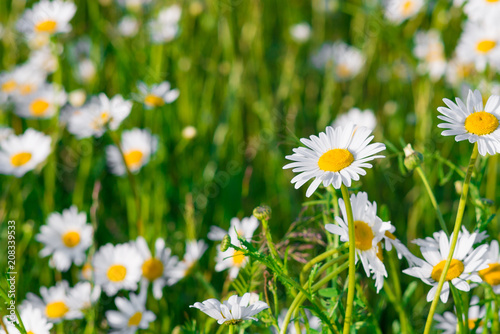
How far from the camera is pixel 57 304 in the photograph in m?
0.98

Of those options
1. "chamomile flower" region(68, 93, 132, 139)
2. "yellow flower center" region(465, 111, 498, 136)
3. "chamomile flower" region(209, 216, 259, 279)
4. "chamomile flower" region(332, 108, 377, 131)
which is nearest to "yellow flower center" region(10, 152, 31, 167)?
"chamomile flower" region(68, 93, 132, 139)

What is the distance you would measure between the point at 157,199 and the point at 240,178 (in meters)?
0.27

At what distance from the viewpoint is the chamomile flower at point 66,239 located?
1120 mm

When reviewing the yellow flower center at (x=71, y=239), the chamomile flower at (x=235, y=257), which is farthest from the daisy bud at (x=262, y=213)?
the yellow flower center at (x=71, y=239)

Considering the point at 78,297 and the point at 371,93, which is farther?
the point at 371,93

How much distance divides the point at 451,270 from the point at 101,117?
79 cm

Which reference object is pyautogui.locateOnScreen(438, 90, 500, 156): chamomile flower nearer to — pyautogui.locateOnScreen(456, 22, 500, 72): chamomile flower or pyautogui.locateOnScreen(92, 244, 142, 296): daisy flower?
pyautogui.locateOnScreen(92, 244, 142, 296): daisy flower

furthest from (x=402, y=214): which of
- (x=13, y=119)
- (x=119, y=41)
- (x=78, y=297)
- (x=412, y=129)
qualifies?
(x=13, y=119)

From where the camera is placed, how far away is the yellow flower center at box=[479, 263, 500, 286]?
29.8 inches

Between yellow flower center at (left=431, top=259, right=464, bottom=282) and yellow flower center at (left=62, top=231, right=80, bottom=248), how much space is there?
798 mm

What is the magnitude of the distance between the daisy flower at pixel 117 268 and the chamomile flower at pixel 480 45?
114 centimetres

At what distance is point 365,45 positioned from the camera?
1807 millimetres

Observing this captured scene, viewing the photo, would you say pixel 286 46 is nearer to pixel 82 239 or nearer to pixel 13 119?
pixel 13 119

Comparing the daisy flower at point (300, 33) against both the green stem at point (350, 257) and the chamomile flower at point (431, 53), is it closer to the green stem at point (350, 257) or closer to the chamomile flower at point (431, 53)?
the chamomile flower at point (431, 53)
